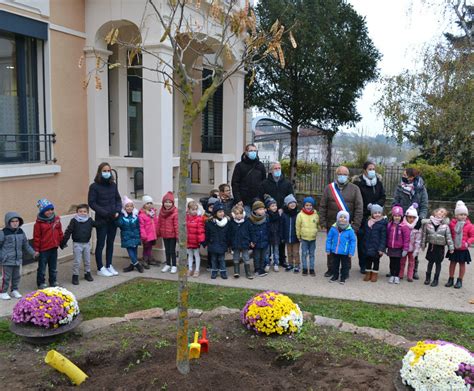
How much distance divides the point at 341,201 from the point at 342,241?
690 mm

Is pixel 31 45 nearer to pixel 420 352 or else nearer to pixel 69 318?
pixel 69 318

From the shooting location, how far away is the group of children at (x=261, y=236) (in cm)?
720

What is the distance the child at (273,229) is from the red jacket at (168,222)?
151cm

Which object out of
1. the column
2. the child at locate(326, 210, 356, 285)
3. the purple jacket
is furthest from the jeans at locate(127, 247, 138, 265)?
the purple jacket

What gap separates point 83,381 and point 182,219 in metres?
1.51

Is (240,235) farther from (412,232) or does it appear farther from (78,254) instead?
(412,232)

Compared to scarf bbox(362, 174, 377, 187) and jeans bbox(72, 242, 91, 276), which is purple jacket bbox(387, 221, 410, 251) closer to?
scarf bbox(362, 174, 377, 187)

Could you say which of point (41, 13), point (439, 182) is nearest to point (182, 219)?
point (41, 13)

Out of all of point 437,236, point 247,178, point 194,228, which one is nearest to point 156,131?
point 247,178

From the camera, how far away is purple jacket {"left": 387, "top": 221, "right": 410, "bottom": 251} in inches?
293

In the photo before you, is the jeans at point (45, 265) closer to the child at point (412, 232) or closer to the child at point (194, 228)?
the child at point (194, 228)

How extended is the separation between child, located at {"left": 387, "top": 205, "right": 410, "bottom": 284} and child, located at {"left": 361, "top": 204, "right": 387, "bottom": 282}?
0.29 ft

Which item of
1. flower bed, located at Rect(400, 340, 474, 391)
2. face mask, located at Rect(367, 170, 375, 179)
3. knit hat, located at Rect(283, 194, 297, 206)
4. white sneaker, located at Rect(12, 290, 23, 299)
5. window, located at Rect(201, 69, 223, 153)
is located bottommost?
white sneaker, located at Rect(12, 290, 23, 299)

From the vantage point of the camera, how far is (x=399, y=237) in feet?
24.6
